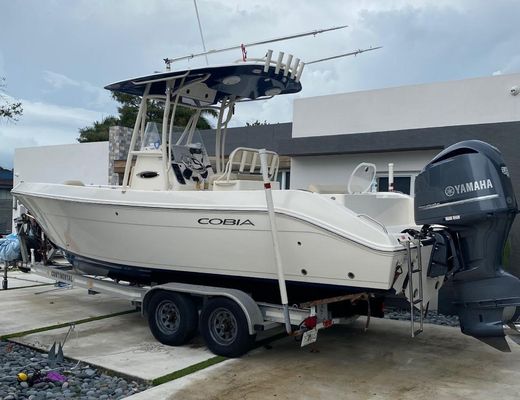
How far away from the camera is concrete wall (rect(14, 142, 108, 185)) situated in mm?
16438

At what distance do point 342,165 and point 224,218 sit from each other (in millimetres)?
5569

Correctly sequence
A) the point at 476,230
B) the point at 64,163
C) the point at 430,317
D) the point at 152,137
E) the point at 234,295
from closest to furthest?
the point at 476,230 < the point at 234,295 < the point at 152,137 < the point at 430,317 < the point at 64,163

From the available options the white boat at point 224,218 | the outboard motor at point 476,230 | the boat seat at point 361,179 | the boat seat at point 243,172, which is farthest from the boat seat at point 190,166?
the outboard motor at point 476,230

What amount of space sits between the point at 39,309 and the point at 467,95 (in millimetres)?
7944

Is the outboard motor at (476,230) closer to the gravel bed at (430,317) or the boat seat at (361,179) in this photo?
the boat seat at (361,179)

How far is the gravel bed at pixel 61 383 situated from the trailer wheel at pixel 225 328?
1092mm

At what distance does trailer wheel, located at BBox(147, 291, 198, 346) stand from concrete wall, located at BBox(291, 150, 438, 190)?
160 inches

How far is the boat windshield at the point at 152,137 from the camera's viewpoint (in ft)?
22.4

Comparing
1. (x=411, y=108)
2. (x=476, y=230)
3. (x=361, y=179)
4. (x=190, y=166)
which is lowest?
(x=476, y=230)

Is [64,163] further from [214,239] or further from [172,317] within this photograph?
[214,239]

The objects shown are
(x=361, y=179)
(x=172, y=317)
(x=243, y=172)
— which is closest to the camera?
(x=172, y=317)

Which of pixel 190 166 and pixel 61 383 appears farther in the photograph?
pixel 190 166

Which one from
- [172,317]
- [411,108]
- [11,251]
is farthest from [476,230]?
[11,251]

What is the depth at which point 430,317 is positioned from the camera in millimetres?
7969
